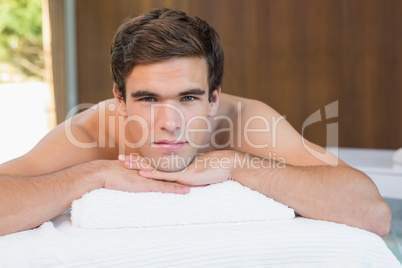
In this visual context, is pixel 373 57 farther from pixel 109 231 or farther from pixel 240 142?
pixel 109 231

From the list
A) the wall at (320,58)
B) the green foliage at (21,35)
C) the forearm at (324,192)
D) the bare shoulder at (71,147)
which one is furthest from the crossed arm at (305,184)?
the green foliage at (21,35)

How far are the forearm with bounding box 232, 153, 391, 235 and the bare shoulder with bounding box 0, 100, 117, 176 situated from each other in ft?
2.04

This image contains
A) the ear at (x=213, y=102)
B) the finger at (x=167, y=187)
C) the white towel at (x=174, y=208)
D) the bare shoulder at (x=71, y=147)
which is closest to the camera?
the white towel at (x=174, y=208)

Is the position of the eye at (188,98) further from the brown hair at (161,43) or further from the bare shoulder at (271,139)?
the bare shoulder at (271,139)

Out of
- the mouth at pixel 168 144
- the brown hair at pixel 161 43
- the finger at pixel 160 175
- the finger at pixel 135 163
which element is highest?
the brown hair at pixel 161 43

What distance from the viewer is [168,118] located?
4.36ft

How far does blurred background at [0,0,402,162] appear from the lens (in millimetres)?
4664

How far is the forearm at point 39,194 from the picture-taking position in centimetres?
116

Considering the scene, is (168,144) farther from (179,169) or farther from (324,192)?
(324,192)

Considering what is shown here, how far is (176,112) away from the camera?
4.47 feet

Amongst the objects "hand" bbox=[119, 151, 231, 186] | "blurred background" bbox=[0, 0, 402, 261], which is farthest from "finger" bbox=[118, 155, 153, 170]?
"blurred background" bbox=[0, 0, 402, 261]

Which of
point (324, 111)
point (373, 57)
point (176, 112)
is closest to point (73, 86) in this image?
point (324, 111)

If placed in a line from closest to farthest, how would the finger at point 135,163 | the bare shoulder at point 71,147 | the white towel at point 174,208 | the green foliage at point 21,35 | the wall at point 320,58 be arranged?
the white towel at point 174,208 < the finger at point 135,163 < the bare shoulder at point 71,147 < the wall at point 320,58 < the green foliage at point 21,35

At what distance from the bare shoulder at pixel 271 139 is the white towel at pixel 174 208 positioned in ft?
1.38
